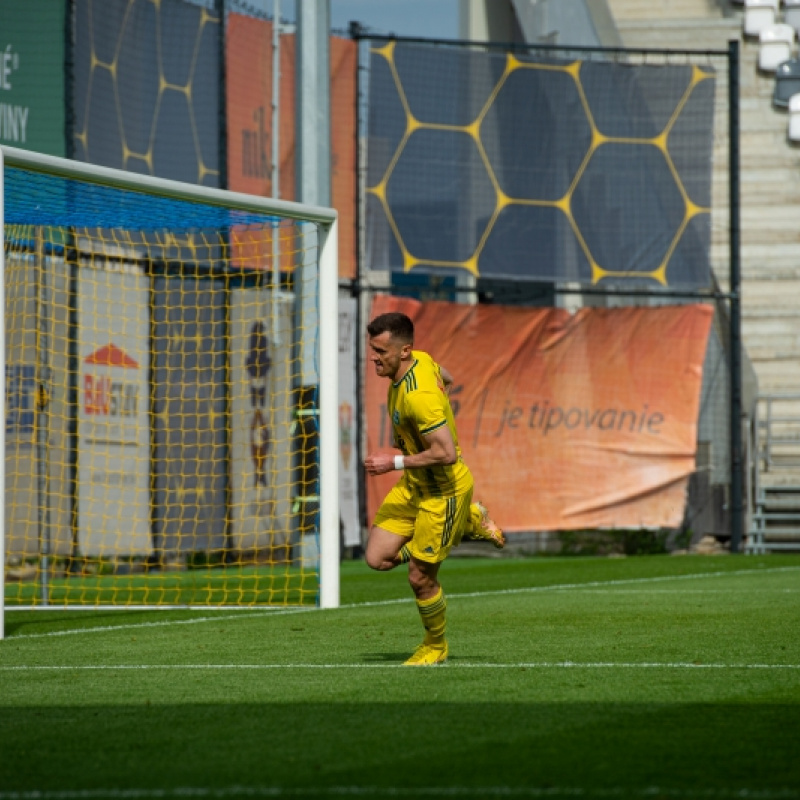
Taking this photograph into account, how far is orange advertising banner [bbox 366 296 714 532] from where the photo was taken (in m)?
19.1

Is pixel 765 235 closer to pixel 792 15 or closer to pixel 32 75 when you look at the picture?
pixel 792 15

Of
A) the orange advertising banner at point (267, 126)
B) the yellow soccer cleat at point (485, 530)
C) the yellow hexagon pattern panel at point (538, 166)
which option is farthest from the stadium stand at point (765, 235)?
the yellow soccer cleat at point (485, 530)

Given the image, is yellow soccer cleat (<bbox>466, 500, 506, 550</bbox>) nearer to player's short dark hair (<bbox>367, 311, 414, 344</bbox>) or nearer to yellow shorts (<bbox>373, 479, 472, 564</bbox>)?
yellow shorts (<bbox>373, 479, 472, 564</bbox>)

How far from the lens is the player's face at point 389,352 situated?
24.8 feet

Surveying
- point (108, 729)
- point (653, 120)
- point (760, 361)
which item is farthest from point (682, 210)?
point (108, 729)

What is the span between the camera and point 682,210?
66.0ft

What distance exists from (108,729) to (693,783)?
2.23 metres

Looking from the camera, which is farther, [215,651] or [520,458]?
[520,458]

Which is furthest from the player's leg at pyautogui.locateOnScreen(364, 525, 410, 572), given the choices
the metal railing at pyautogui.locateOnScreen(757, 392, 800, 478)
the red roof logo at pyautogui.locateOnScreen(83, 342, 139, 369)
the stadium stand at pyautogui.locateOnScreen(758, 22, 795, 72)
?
the stadium stand at pyautogui.locateOnScreen(758, 22, 795, 72)

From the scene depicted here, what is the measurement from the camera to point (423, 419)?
7492mm

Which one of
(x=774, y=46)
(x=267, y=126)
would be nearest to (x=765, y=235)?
(x=774, y=46)

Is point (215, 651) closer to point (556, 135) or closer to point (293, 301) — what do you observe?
point (293, 301)

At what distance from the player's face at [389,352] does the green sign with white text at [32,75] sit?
8.39m

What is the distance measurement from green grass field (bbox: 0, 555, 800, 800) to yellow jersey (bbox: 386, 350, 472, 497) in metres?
0.88
